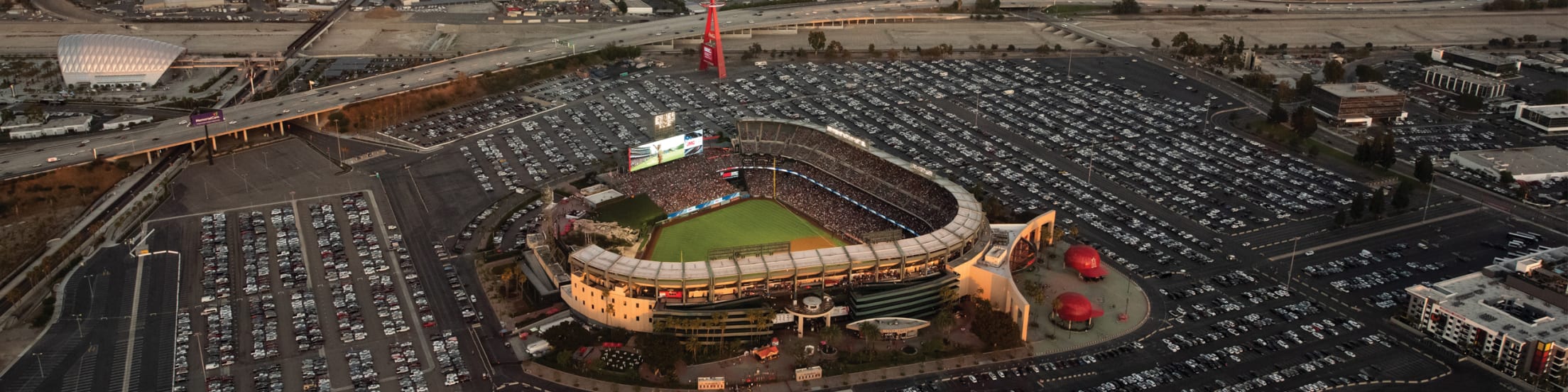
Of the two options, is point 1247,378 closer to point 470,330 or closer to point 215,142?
point 470,330

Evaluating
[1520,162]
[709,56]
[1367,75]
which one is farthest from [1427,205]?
[709,56]

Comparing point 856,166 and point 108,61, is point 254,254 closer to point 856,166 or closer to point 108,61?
point 856,166

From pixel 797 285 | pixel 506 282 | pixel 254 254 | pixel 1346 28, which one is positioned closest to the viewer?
pixel 797 285

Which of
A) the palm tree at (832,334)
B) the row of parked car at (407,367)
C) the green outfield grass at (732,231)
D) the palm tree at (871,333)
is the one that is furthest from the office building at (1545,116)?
the row of parked car at (407,367)

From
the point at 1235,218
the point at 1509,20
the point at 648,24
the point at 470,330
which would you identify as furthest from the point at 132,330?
the point at 1509,20

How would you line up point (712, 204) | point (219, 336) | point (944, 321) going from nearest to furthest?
point (219, 336) → point (944, 321) → point (712, 204)

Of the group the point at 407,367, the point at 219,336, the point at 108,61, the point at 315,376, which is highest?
the point at 108,61
